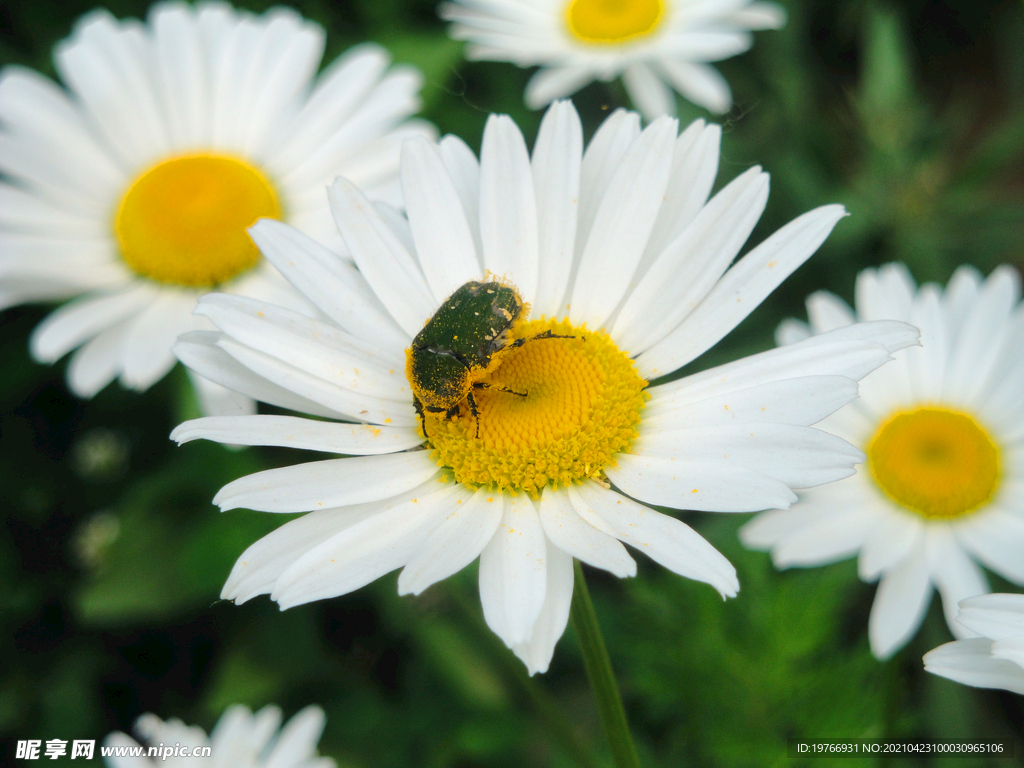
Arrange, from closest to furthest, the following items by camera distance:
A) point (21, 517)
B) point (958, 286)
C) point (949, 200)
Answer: point (958, 286), point (21, 517), point (949, 200)

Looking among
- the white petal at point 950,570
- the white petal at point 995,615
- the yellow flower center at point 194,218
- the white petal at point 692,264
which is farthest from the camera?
the yellow flower center at point 194,218

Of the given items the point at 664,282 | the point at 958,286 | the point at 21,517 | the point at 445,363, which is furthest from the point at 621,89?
the point at 21,517

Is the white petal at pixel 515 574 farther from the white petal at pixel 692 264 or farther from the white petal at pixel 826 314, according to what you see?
the white petal at pixel 826 314

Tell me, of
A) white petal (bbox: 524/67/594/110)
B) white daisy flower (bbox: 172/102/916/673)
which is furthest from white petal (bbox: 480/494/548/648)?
white petal (bbox: 524/67/594/110)

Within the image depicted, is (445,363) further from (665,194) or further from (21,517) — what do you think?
(21,517)

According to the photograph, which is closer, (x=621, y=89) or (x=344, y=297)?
(x=344, y=297)

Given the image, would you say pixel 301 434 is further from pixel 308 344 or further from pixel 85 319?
pixel 85 319

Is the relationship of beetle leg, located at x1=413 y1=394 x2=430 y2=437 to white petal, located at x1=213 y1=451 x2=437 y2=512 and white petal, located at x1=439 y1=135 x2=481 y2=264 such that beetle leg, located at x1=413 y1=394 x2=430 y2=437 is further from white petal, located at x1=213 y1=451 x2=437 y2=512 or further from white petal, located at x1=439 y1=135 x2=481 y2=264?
white petal, located at x1=439 y1=135 x2=481 y2=264

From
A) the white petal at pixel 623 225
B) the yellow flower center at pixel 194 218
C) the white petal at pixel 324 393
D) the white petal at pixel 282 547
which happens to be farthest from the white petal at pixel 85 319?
the white petal at pixel 623 225
